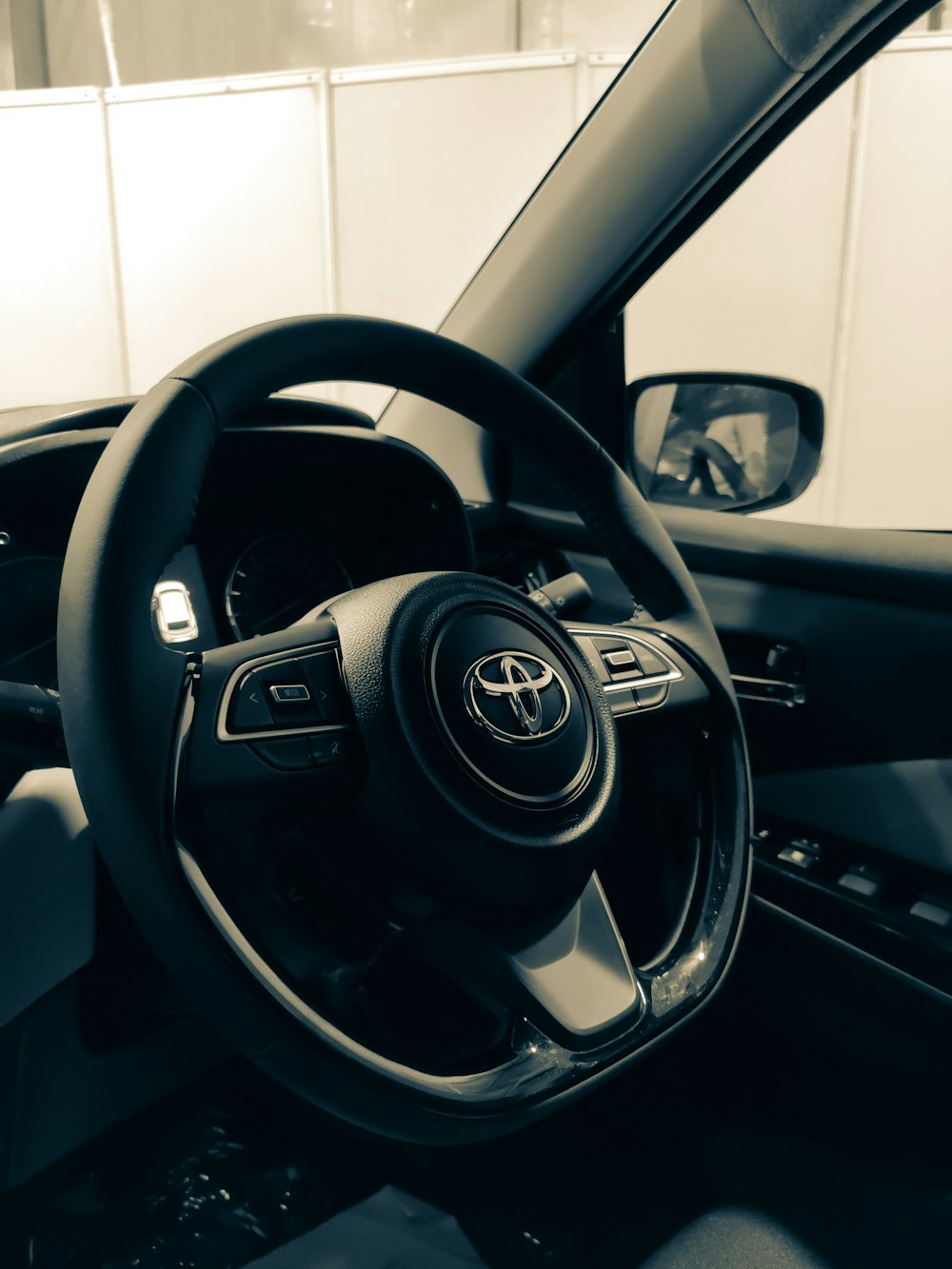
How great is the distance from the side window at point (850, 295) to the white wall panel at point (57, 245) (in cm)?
213

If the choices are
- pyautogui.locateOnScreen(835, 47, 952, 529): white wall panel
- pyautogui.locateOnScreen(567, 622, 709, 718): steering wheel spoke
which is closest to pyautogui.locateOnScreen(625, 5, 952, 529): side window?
pyautogui.locateOnScreen(835, 47, 952, 529): white wall panel

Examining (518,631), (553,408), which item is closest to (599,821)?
(518,631)

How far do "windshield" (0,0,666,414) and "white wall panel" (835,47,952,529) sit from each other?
999 mm

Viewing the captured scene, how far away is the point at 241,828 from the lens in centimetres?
75

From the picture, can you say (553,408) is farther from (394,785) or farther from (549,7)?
(549,7)

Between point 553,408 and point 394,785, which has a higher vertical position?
point 553,408

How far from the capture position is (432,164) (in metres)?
3.63

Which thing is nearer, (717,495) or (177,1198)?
(177,1198)

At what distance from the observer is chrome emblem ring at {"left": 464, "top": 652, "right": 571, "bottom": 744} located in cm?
83

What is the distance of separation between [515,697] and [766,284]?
2810mm

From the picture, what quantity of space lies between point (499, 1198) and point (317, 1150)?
0.22 m

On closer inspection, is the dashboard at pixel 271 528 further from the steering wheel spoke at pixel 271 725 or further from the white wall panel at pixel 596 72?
the white wall panel at pixel 596 72

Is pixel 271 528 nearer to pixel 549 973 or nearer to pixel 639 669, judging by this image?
pixel 639 669

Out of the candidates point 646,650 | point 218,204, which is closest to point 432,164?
point 218,204
